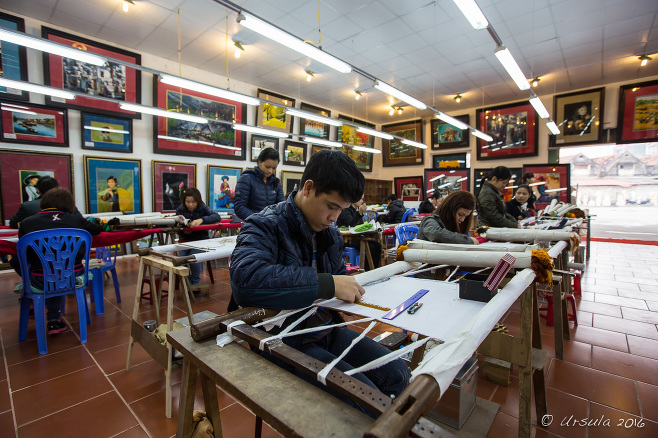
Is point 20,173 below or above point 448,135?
below

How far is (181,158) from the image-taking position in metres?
6.78

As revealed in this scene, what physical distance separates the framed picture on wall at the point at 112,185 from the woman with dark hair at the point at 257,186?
13.8ft

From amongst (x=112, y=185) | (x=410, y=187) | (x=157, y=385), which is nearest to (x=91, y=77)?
(x=112, y=185)

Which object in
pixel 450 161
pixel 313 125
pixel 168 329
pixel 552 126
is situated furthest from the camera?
pixel 450 161

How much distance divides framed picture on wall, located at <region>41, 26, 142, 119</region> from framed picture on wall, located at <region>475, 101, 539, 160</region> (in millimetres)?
9534

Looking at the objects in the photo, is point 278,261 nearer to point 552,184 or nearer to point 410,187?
point 552,184

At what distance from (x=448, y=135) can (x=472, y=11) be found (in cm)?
829

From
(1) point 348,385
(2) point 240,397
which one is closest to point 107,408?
(2) point 240,397

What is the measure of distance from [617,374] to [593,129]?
857 cm

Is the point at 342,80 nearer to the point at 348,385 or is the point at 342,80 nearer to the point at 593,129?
the point at 593,129

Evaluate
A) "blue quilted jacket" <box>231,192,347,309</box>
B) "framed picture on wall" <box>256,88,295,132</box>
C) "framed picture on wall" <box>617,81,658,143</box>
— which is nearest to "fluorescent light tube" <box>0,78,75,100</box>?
"framed picture on wall" <box>256,88,295,132</box>

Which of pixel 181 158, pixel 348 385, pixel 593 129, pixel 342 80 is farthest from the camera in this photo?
pixel 593 129

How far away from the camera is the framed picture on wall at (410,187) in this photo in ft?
36.1

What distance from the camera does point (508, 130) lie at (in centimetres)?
932
